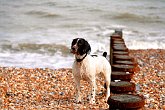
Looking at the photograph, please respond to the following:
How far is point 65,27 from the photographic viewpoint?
77.8 ft

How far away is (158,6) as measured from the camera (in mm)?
34688

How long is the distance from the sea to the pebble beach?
2.61 m

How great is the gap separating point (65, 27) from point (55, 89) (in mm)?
15951

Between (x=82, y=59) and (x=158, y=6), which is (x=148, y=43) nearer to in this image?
(x=82, y=59)

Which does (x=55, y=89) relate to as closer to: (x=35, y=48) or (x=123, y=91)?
(x=123, y=91)

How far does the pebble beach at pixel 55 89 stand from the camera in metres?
6.18

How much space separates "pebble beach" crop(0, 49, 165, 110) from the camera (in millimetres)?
6176

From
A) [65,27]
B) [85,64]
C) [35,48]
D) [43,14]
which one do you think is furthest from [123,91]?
[43,14]

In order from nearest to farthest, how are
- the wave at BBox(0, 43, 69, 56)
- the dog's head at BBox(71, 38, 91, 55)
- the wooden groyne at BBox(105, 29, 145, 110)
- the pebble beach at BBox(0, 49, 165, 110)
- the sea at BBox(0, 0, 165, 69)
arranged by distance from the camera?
the wooden groyne at BBox(105, 29, 145, 110)
the dog's head at BBox(71, 38, 91, 55)
the pebble beach at BBox(0, 49, 165, 110)
the sea at BBox(0, 0, 165, 69)
the wave at BBox(0, 43, 69, 56)

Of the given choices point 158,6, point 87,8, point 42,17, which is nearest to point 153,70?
point 42,17

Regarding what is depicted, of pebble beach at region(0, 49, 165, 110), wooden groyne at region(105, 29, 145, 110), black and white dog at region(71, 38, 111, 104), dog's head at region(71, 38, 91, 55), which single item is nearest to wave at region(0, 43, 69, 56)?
pebble beach at region(0, 49, 165, 110)

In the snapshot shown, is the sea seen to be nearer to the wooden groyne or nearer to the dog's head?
the dog's head

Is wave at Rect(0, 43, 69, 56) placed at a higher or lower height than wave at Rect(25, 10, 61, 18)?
lower

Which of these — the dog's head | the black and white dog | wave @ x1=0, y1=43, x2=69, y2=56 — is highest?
the dog's head
